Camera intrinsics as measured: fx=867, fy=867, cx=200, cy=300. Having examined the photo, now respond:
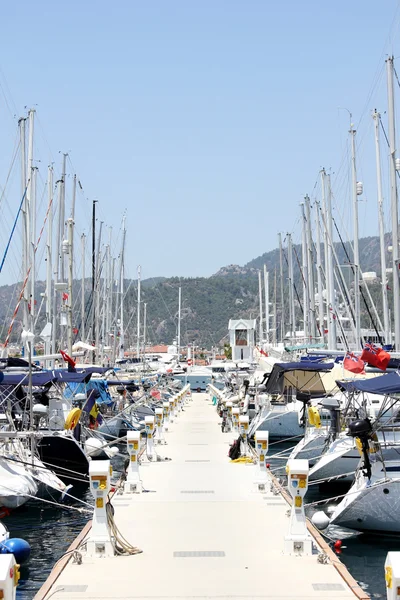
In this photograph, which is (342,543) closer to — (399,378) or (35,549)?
(399,378)

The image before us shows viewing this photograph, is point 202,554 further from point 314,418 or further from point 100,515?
point 314,418

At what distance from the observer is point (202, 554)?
13.1 meters

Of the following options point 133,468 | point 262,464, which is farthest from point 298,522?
point 133,468

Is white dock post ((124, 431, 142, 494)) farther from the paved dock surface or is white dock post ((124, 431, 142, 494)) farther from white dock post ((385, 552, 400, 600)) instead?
white dock post ((385, 552, 400, 600))

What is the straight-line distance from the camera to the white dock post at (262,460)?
784 inches

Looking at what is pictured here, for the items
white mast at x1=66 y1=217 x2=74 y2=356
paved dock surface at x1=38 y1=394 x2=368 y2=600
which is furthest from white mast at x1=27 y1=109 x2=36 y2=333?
paved dock surface at x1=38 y1=394 x2=368 y2=600

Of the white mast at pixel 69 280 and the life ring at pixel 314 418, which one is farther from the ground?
the white mast at pixel 69 280

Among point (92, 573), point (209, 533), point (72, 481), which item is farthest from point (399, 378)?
point (72, 481)

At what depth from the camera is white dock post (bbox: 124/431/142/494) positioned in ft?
64.2

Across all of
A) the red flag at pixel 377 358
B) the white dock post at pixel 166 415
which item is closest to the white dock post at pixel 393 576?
the red flag at pixel 377 358

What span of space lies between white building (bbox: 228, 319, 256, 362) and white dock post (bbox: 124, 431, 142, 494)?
90.1m

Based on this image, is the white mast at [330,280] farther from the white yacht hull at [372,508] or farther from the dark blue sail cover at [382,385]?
the white yacht hull at [372,508]

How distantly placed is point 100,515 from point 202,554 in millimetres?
1657

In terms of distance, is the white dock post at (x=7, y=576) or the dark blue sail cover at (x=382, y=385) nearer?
the white dock post at (x=7, y=576)
